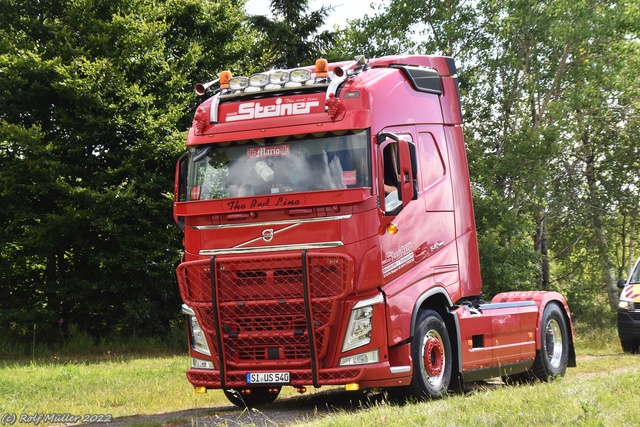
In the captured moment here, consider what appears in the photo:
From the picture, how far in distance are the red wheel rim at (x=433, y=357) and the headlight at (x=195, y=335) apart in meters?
2.55

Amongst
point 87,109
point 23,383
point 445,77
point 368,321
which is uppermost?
point 87,109

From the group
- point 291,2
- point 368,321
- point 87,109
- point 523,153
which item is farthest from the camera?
point 291,2

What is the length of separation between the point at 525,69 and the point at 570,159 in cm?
507

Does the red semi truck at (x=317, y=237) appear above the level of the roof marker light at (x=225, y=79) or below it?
below

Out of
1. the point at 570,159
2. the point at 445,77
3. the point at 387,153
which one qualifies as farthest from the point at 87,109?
the point at 570,159

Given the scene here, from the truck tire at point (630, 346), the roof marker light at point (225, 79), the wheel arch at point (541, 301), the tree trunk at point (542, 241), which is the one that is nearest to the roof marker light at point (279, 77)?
the roof marker light at point (225, 79)

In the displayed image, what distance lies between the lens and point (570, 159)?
34406mm

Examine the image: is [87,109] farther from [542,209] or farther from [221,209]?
[542,209]

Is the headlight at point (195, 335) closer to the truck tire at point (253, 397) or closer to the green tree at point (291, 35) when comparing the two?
the truck tire at point (253, 397)

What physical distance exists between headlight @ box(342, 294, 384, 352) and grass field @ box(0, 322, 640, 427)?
2.51 ft

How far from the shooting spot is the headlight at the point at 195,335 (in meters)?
10.5

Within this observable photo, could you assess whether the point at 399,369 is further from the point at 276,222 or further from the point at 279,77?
the point at 279,77

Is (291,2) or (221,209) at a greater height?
(291,2)

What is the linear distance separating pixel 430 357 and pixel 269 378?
6.63 feet
